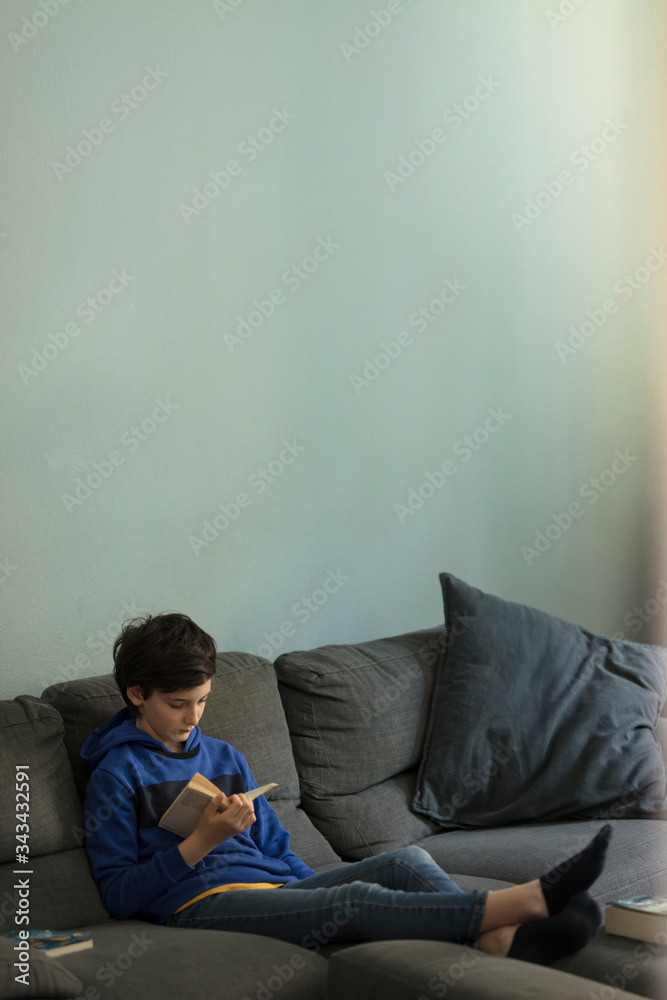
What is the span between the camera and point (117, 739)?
1.90 m

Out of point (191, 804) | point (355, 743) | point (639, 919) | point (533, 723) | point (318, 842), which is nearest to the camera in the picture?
point (639, 919)

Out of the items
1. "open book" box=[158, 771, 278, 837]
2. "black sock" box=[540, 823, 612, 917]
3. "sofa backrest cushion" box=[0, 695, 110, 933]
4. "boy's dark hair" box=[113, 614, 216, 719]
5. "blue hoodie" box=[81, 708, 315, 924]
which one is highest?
"black sock" box=[540, 823, 612, 917]

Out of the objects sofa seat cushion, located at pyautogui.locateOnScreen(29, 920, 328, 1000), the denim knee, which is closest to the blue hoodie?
sofa seat cushion, located at pyautogui.locateOnScreen(29, 920, 328, 1000)

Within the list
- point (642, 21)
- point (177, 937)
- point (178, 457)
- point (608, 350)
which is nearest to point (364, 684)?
point (178, 457)

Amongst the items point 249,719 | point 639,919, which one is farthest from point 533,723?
point 639,919

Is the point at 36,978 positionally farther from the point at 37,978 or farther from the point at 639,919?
the point at 639,919

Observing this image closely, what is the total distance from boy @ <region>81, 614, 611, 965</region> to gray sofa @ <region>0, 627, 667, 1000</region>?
2.2 inches

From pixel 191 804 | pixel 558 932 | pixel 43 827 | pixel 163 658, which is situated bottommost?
pixel 43 827

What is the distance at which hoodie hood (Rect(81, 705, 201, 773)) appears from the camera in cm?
191

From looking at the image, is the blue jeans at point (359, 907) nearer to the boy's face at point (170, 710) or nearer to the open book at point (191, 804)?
the open book at point (191, 804)

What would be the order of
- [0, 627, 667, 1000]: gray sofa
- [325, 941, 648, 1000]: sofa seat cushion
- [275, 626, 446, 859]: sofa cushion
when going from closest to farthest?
[325, 941, 648, 1000]: sofa seat cushion
[0, 627, 667, 1000]: gray sofa
[275, 626, 446, 859]: sofa cushion

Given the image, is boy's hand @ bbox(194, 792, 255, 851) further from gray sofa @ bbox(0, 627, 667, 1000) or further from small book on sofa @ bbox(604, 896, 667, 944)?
small book on sofa @ bbox(604, 896, 667, 944)

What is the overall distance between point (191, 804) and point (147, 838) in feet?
0.53

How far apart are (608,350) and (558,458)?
1.52ft
